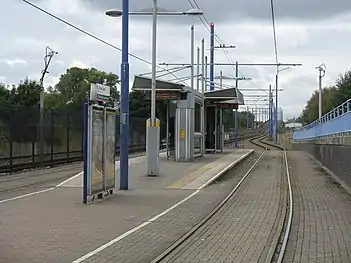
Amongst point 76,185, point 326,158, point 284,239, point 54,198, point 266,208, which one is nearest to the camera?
point 284,239

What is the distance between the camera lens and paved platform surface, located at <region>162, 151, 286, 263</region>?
1036 centimetres

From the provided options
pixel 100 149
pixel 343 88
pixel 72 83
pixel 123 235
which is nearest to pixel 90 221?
pixel 123 235

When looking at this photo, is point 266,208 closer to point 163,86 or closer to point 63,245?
point 63,245

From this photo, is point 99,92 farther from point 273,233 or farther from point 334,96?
point 334,96

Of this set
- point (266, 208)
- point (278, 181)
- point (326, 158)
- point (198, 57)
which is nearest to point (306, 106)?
point (198, 57)

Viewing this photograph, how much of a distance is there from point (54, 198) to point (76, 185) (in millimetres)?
3969

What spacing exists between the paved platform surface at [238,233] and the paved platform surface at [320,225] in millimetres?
466

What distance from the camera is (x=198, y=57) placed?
4872 centimetres

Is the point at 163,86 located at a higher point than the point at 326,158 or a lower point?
higher

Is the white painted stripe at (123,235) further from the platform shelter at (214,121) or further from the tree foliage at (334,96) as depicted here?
the tree foliage at (334,96)

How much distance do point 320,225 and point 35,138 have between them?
21625 mm

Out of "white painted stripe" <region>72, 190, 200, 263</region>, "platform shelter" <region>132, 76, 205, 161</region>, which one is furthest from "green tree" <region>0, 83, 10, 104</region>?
"white painted stripe" <region>72, 190, 200, 263</region>

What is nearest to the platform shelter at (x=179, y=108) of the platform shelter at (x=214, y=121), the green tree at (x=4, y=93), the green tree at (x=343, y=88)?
the platform shelter at (x=214, y=121)

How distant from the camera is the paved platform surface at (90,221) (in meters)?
10.7
